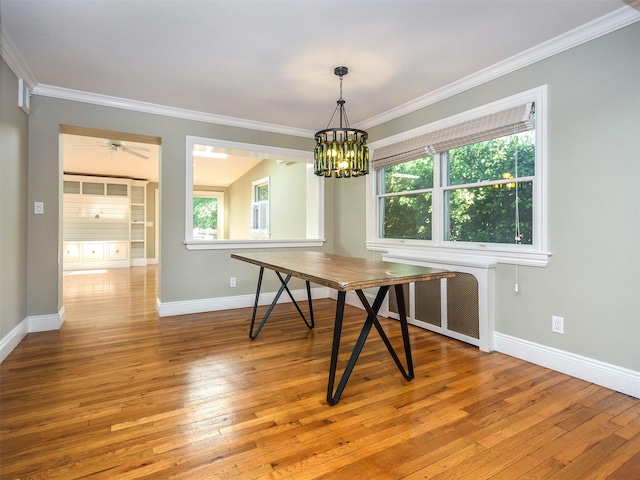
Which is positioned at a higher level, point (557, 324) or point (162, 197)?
point (162, 197)

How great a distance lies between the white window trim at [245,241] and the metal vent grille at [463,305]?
2.23 meters

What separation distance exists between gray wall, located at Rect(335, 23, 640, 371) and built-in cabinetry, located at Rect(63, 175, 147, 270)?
29.5 feet

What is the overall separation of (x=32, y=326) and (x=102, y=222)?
6020 mm

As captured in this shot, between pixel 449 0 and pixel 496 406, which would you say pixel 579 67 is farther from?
pixel 496 406

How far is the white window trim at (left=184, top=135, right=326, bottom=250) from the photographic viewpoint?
4020 mm

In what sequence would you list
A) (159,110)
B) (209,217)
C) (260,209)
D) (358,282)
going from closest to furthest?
(358,282), (159,110), (260,209), (209,217)

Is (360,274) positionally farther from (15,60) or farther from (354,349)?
(15,60)

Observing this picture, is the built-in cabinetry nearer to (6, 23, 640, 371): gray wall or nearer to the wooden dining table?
(6, 23, 640, 371): gray wall

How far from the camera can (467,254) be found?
3.15 metres

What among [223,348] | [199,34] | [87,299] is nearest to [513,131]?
[199,34]

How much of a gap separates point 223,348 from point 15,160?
2.40 metres

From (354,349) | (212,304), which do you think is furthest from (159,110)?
(354,349)

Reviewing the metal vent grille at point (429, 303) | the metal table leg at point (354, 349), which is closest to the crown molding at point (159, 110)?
the metal vent grille at point (429, 303)

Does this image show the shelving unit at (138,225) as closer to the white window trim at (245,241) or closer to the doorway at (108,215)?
the doorway at (108,215)
